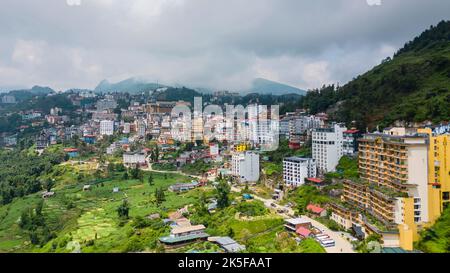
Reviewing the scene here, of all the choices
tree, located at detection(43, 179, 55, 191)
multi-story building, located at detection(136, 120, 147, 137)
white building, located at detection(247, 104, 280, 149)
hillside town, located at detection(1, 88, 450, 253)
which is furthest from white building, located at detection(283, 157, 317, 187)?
multi-story building, located at detection(136, 120, 147, 137)

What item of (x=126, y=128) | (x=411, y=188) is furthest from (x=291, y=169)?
(x=126, y=128)

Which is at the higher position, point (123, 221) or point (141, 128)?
point (141, 128)

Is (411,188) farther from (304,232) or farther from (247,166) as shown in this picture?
(247,166)

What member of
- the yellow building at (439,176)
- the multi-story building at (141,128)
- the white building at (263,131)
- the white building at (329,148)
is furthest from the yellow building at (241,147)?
the yellow building at (439,176)

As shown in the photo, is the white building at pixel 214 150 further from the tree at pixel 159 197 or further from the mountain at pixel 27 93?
the mountain at pixel 27 93
